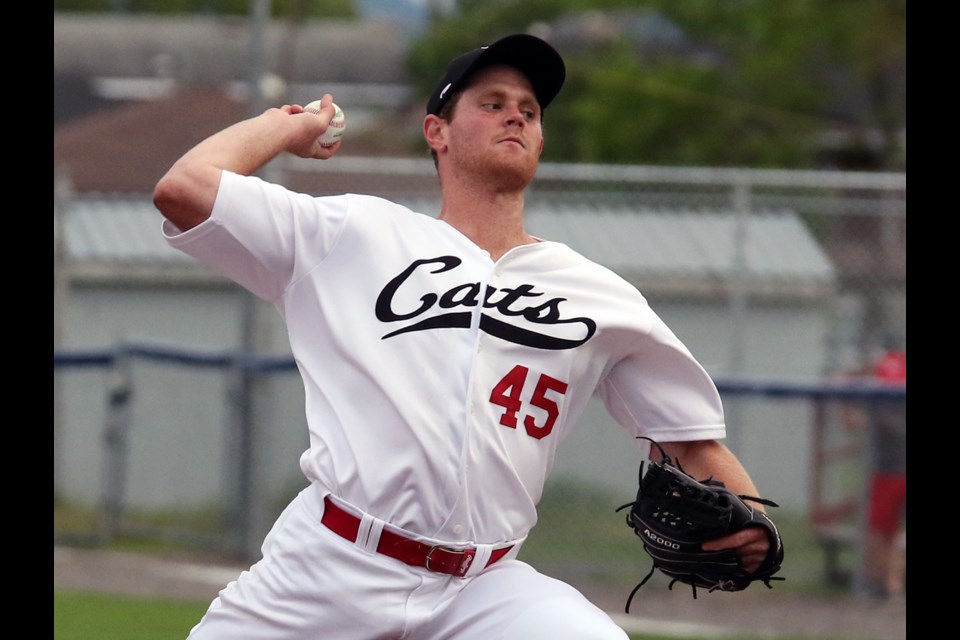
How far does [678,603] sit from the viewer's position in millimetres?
8367

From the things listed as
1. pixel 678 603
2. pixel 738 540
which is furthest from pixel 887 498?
pixel 738 540

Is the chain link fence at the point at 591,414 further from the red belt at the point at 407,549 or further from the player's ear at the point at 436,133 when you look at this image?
the red belt at the point at 407,549

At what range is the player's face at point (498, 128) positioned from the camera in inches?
141

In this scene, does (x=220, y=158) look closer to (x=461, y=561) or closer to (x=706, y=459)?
(x=461, y=561)

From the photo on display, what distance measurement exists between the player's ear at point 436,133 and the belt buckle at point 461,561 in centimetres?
101

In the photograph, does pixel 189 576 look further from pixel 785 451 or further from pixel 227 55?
pixel 227 55

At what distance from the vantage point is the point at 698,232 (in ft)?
31.2

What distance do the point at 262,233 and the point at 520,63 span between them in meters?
0.83

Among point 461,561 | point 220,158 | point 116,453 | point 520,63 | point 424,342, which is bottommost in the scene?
point 116,453

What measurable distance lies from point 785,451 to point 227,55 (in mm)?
24340

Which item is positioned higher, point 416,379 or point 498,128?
point 498,128

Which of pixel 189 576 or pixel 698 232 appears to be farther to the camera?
pixel 698 232

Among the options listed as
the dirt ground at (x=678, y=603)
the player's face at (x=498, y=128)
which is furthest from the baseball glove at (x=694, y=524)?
the dirt ground at (x=678, y=603)
